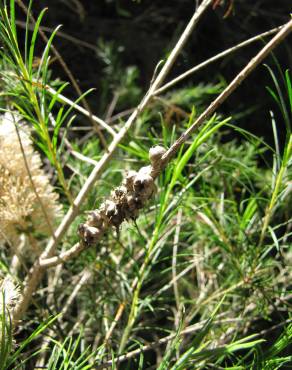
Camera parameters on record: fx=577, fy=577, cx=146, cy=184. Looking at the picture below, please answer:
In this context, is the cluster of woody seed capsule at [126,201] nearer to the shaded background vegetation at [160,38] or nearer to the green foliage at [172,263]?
the green foliage at [172,263]

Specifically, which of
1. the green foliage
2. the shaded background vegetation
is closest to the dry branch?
the green foliage

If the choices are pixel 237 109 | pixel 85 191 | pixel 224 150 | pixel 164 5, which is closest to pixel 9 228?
pixel 85 191

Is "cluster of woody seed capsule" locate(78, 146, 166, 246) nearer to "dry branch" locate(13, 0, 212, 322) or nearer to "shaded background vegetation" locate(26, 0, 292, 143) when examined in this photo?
"dry branch" locate(13, 0, 212, 322)

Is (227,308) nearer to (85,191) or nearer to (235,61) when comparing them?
(85,191)

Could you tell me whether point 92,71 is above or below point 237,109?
above

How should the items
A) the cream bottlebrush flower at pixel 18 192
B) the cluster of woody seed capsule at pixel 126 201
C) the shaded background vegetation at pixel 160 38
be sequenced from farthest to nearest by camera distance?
the shaded background vegetation at pixel 160 38 → the cream bottlebrush flower at pixel 18 192 → the cluster of woody seed capsule at pixel 126 201

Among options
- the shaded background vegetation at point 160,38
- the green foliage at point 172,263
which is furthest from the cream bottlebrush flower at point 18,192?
the shaded background vegetation at point 160,38

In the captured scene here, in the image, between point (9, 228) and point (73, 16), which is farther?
point (73, 16)
